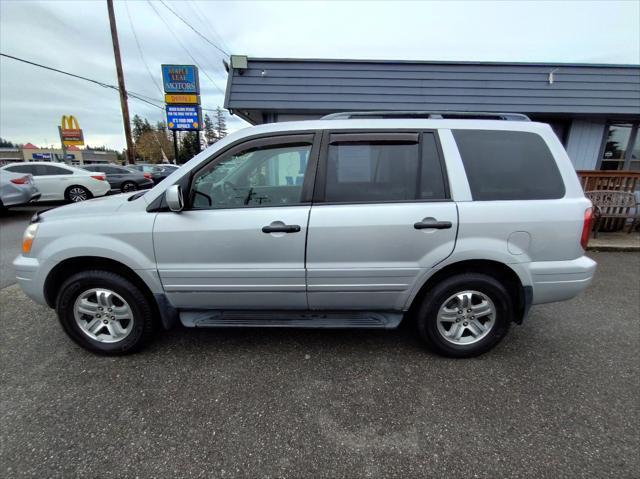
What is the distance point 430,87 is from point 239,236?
629 centimetres

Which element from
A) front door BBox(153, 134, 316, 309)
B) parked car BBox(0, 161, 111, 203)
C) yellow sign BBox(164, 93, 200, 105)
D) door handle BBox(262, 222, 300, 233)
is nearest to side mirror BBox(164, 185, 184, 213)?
front door BBox(153, 134, 316, 309)

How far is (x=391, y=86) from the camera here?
6699mm

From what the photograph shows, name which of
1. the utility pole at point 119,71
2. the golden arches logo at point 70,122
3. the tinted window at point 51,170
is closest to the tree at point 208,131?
the golden arches logo at point 70,122

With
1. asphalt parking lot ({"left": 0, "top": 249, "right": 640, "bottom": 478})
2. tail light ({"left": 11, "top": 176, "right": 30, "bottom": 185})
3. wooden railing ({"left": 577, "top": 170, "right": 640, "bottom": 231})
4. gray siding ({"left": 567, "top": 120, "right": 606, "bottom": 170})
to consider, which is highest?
gray siding ({"left": 567, "top": 120, "right": 606, "bottom": 170})

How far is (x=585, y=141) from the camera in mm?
7059

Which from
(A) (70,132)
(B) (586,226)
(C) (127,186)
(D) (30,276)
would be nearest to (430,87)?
(B) (586,226)

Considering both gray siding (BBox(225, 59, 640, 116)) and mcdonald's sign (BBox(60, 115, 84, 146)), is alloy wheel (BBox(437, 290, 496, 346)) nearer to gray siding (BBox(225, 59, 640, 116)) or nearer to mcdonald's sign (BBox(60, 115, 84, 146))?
gray siding (BBox(225, 59, 640, 116))

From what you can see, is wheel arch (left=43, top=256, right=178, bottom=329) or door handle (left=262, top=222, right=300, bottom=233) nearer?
door handle (left=262, top=222, right=300, bottom=233)

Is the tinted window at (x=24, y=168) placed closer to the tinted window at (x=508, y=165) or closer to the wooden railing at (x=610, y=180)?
the tinted window at (x=508, y=165)

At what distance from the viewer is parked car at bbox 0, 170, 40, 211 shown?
325 inches

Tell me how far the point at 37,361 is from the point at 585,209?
4.43 metres

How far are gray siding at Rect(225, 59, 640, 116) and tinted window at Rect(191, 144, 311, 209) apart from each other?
14.4 feet

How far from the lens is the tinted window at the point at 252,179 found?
7.69ft

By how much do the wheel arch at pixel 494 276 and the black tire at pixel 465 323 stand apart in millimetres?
42
